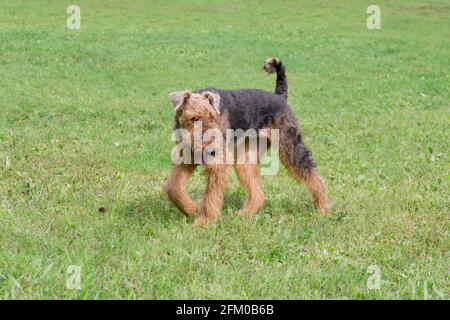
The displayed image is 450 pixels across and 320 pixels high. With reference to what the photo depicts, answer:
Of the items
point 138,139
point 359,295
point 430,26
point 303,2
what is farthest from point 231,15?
point 359,295

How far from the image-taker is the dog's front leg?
5648mm

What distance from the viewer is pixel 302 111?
1245 centimetres

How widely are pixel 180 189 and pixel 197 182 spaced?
167cm

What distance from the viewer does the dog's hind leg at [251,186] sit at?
6.32 meters

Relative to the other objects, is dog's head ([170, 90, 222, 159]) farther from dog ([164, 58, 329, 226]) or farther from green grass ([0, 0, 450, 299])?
green grass ([0, 0, 450, 299])

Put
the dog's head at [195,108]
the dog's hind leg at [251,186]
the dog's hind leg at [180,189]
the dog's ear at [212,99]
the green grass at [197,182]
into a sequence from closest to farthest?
1. the green grass at [197,182]
2. the dog's head at [195,108]
3. the dog's ear at [212,99]
4. the dog's hind leg at [180,189]
5. the dog's hind leg at [251,186]

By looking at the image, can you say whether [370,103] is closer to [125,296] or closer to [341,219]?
[341,219]

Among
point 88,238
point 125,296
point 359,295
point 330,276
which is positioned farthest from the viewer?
point 88,238

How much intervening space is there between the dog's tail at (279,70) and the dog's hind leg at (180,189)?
5.07 ft

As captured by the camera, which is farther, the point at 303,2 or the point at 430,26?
the point at 303,2

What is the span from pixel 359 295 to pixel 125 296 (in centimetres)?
160

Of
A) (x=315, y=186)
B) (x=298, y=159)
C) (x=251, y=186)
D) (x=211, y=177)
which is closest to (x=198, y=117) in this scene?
(x=211, y=177)

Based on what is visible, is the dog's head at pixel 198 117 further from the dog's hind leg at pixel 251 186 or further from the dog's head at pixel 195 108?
the dog's hind leg at pixel 251 186

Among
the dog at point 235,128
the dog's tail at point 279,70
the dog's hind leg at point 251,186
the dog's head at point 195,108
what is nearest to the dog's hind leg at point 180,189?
the dog at point 235,128
